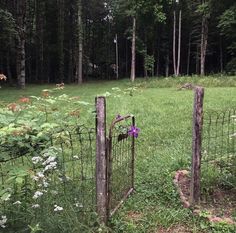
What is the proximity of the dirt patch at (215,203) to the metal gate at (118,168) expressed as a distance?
63 centimetres

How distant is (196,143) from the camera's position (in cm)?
446

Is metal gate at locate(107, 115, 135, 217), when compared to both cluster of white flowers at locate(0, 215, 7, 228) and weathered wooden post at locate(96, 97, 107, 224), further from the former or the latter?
cluster of white flowers at locate(0, 215, 7, 228)

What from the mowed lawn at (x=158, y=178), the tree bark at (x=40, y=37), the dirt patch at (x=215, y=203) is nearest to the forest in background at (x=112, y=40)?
the tree bark at (x=40, y=37)

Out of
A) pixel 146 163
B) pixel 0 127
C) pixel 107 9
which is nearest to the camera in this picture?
pixel 0 127

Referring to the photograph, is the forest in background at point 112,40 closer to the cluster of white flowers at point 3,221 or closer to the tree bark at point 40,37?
the tree bark at point 40,37

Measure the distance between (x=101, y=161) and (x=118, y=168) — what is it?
0.88 meters

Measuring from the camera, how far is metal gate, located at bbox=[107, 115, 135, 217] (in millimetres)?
4230

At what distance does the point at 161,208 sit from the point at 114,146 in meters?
0.87

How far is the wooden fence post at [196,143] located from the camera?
14.5 ft

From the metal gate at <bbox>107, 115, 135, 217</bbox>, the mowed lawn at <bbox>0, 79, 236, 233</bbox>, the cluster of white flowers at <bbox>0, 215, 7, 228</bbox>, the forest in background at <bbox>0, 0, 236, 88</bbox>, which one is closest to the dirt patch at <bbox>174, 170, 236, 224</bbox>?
the mowed lawn at <bbox>0, 79, 236, 233</bbox>

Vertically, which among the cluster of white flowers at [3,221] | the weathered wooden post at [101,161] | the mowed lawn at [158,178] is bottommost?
the mowed lawn at [158,178]

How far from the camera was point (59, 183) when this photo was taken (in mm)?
4328

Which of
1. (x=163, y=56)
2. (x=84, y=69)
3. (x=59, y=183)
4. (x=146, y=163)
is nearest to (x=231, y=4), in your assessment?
(x=163, y=56)

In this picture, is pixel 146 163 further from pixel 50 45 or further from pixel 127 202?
pixel 50 45
